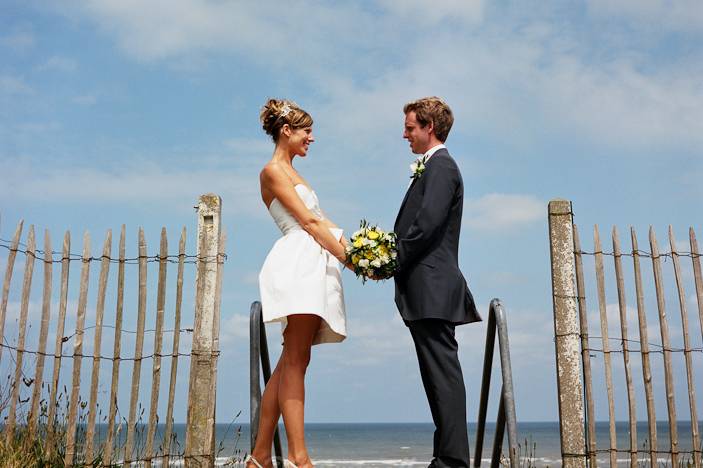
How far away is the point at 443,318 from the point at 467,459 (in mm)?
756

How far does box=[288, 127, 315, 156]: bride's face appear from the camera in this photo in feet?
14.4

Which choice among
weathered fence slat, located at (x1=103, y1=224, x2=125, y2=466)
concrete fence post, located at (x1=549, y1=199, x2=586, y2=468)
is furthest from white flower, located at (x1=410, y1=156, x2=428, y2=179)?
weathered fence slat, located at (x1=103, y1=224, x2=125, y2=466)

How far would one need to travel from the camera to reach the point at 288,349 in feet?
13.5

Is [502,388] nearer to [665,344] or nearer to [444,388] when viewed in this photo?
[444,388]

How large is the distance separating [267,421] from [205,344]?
1940 millimetres

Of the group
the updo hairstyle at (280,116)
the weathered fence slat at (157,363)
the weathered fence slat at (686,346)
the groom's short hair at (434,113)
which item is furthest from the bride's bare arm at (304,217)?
the weathered fence slat at (686,346)

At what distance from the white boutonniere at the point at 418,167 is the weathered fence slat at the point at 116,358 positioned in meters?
3.07

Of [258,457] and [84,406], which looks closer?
[258,457]

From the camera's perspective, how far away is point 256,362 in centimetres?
446

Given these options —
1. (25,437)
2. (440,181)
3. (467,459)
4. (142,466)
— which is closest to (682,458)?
(467,459)

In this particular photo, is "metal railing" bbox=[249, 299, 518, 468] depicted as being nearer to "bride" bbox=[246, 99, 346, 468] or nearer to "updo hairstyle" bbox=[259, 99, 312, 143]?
"bride" bbox=[246, 99, 346, 468]

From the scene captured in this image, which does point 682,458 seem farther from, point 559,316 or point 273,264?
point 273,264

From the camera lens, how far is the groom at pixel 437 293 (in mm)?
4055

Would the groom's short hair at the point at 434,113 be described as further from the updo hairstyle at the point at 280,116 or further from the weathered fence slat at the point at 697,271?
the weathered fence slat at the point at 697,271
